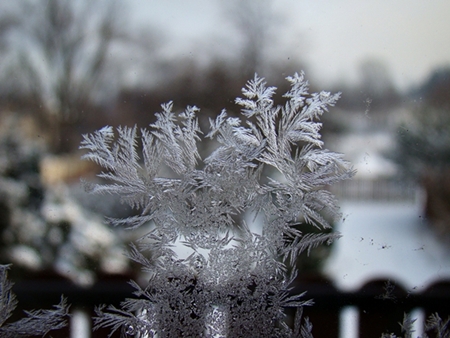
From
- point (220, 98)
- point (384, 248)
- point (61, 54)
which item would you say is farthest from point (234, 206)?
point (61, 54)

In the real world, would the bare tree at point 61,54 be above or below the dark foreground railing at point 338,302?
above

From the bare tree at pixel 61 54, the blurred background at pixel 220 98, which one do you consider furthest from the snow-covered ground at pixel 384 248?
the bare tree at pixel 61 54

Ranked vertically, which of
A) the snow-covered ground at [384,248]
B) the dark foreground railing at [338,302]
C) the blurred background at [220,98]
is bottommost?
the dark foreground railing at [338,302]

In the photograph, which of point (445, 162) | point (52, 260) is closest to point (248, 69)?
point (445, 162)

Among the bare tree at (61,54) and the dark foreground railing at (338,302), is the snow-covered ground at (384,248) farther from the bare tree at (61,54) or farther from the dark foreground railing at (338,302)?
the bare tree at (61,54)

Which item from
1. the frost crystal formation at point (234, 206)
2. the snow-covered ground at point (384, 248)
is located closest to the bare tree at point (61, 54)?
the frost crystal formation at point (234, 206)

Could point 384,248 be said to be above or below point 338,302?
above

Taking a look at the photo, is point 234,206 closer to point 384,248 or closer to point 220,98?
point 220,98
